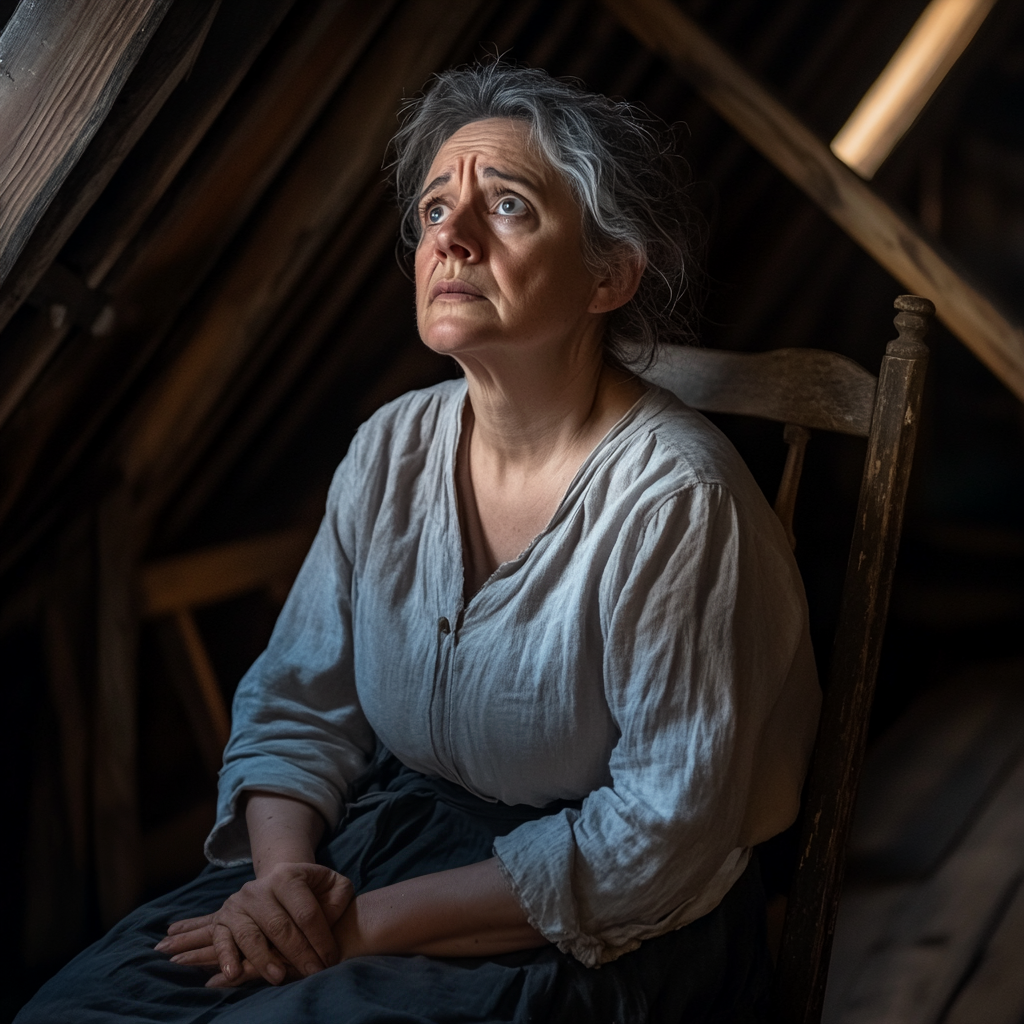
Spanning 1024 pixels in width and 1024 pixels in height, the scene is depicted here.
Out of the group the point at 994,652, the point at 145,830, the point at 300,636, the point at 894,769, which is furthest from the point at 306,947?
the point at 994,652

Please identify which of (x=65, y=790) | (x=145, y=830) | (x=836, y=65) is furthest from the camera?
(x=836, y=65)

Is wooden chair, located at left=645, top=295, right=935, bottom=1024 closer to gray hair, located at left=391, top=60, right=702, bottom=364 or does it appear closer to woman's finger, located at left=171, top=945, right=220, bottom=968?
gray hair, located at left=391, top=60, right=702, bottom=364

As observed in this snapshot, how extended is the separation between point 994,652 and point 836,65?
1.56 metres

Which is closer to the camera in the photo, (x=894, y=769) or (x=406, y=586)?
(x=406, y=586)

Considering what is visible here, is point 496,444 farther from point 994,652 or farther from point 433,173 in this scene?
point 994,652

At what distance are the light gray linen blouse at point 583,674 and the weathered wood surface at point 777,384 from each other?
0.11 metres

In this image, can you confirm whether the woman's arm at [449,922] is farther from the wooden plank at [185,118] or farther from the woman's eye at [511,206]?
the wooden plank at [185,118]

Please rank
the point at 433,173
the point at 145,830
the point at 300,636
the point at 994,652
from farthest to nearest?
1. the point at 994,652
2. the point at 145,830
3. the point at 300,636
4. the point at 433,173

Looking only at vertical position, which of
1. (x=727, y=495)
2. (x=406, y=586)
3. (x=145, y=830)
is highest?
(x=727, y=495)

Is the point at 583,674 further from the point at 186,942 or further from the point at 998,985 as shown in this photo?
the point at 998,985

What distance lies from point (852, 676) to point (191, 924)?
31.2 inches

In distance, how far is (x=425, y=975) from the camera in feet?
3.61

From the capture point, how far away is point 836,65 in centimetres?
263

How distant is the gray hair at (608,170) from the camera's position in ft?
4.03
